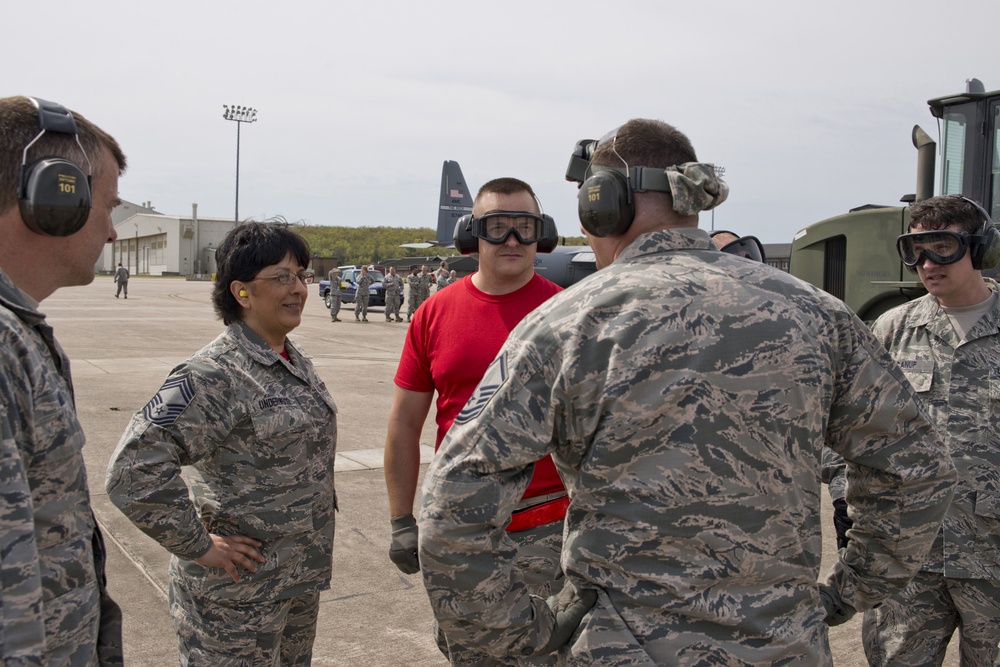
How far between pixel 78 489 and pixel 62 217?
1.84ft

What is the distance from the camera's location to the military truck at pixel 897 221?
716cm

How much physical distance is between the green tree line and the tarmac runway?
87087mm

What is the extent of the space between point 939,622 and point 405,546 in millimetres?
1999

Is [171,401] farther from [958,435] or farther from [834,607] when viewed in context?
[958,435]

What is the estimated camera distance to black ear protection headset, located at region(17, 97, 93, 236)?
1734 mm

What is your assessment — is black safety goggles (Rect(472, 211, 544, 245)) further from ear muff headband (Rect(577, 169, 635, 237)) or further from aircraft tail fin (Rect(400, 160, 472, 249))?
aircraft tail fin (Rect(400, 160, 472, 249))

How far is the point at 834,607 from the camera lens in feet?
6.97

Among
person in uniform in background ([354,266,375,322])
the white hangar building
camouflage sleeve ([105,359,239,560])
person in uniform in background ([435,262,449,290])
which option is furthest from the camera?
the white hangar building

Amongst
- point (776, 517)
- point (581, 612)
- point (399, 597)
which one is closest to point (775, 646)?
point (776, 517)

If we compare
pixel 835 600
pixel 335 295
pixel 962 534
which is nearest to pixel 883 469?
pixel 835 600

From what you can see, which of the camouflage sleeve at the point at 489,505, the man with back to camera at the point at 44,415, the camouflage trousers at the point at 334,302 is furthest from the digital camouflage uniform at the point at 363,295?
the camouflage sleeve at the point at 489,505

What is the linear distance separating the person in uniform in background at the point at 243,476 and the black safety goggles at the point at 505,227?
2.24 feet

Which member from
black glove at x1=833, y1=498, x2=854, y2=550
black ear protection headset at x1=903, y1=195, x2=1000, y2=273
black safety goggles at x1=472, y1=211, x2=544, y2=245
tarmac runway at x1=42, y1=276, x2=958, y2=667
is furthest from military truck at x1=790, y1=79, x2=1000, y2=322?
black safety goggles at x1=472, y1=211, x2=544, y2=245

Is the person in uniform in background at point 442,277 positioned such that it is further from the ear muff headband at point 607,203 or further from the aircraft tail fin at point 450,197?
the ear muff headband at point 607,203
